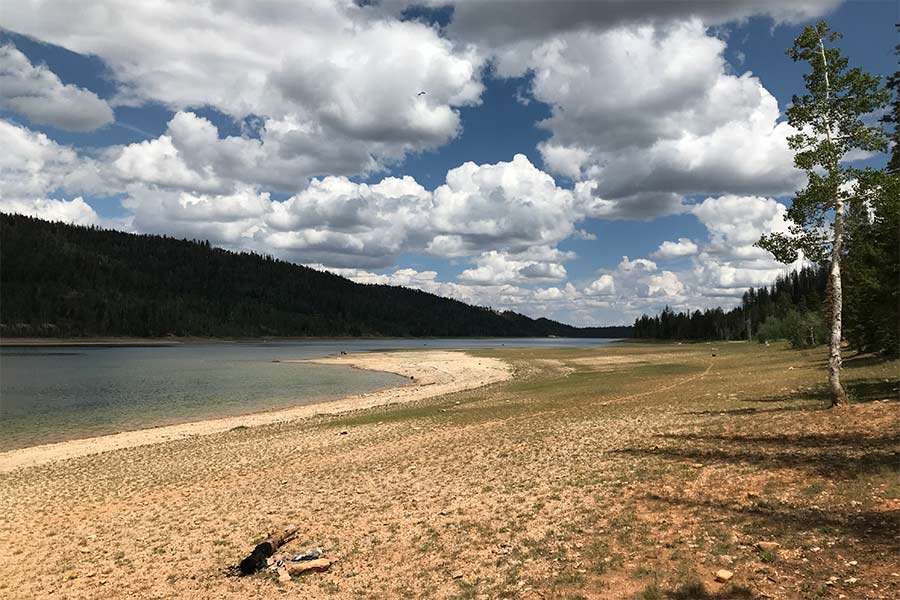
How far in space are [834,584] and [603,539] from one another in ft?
14.6

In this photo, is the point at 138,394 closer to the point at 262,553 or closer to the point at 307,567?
the point at 262,553

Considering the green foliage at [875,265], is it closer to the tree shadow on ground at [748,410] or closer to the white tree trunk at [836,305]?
the white tree trunk at [836,305]

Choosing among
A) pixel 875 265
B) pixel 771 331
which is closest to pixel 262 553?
pixel 875 265

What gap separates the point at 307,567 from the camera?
1264 centimetres

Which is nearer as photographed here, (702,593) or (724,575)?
(702,593)

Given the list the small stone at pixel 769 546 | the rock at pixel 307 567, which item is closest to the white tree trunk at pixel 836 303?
the small stone at pixel 769 546

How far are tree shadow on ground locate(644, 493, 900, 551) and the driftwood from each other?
9935 mm

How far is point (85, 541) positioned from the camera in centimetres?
1652

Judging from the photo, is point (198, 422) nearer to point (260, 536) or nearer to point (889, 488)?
point (260, 536)

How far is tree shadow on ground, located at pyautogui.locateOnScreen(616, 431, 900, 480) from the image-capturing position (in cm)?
1453

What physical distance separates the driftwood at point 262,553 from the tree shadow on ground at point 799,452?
11734mm

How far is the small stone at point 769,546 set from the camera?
10.5 metres

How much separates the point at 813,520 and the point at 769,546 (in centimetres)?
166

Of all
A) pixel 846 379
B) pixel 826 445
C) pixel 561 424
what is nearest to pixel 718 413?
pixel 561 424
